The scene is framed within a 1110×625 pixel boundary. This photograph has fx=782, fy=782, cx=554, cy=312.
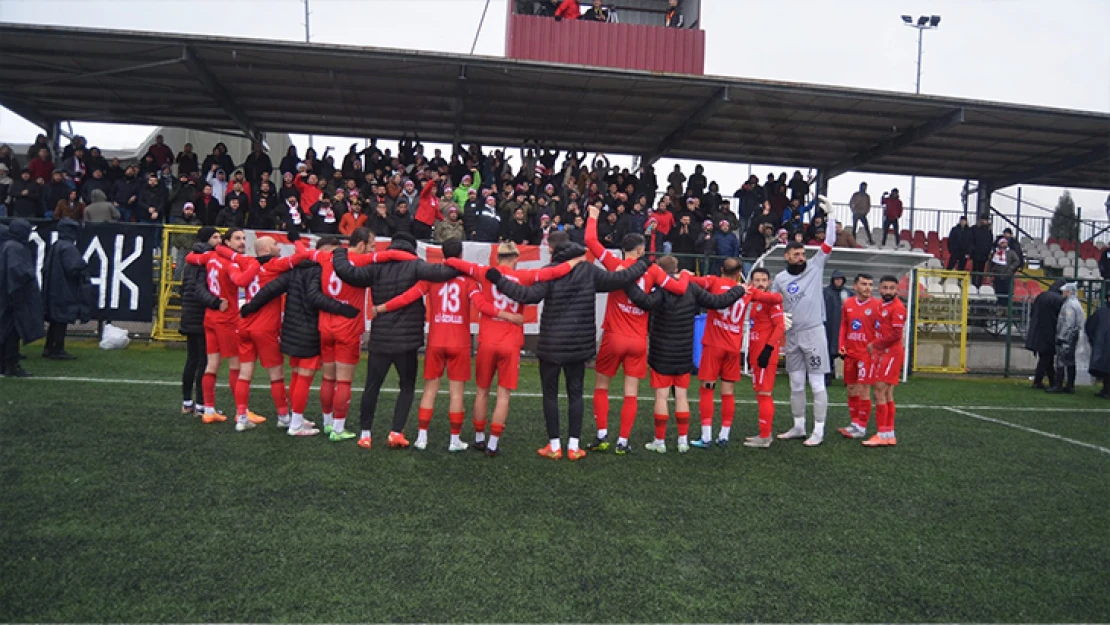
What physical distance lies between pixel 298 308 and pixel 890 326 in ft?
19.8

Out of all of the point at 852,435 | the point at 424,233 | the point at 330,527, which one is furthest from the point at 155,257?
the point at 852,435

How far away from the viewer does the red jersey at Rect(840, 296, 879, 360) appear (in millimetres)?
8422

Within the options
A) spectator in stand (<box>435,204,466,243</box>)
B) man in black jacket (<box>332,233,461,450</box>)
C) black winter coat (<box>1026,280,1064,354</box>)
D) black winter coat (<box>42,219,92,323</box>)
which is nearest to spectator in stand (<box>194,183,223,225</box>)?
black winter coat (<box>42,219,92,323</box>)

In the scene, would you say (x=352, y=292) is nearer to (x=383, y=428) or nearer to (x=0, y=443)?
(x=383, y=428)

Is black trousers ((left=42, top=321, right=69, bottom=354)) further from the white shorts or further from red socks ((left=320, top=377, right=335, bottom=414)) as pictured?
the white shorts

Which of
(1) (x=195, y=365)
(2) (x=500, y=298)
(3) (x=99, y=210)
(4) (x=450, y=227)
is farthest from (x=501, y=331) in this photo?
(3) (x=99, y=210)

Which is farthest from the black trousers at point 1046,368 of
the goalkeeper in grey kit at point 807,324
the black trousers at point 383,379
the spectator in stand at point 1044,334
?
the black trousers at point 383,379

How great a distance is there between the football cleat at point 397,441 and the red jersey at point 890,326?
4.94 m

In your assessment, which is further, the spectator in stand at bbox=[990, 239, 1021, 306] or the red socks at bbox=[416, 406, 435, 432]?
the spectator in stand at bbox=[990, 239, 1021, 306]

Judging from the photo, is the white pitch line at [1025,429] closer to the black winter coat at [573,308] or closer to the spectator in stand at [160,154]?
the black winter coat at [573,308]

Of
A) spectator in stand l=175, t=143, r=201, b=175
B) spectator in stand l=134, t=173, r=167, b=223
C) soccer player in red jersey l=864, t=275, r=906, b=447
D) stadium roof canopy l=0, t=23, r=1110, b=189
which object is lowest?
soccer player in red jersey l=864, t=275, r=906, b=447

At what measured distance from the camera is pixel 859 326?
8477 mm

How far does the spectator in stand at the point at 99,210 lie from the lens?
15422 mm

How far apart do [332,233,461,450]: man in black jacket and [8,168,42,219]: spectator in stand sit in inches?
473
